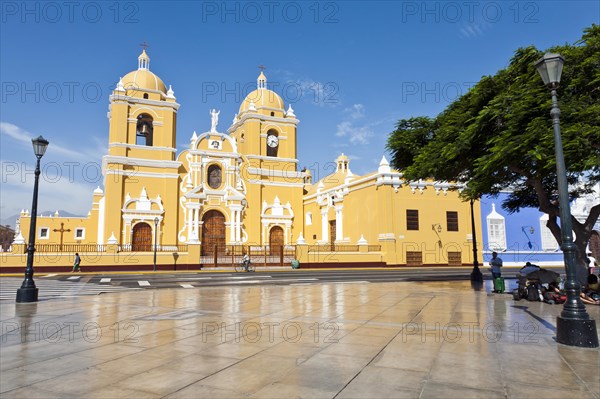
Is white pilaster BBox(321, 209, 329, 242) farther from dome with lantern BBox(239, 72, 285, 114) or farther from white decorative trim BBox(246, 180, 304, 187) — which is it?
dome with lantern BBox(239, 72, 285, 114)

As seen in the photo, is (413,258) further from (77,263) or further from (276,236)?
(77,263)

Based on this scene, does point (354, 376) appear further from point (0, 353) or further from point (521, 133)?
point (521, 133)

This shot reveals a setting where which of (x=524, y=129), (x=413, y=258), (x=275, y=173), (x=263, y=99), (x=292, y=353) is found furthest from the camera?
(x=263, y=99)

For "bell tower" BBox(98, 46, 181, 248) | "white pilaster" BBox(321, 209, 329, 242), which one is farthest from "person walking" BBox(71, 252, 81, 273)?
"white pilaster" BBox(321, 209, 329, 242)

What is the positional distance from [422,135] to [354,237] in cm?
2119

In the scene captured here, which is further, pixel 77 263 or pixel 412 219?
pixel 412 219

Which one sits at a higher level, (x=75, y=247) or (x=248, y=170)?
(x=248, y=170)

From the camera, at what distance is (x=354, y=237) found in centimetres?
3653

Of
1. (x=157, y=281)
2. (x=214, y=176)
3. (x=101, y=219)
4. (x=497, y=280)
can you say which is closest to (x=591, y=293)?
(x=497, y=280)

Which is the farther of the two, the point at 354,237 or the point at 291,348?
the point at 354,237

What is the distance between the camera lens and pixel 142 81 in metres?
38.3

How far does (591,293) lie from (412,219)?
76.7 ft

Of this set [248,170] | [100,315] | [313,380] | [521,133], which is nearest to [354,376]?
[313,380]

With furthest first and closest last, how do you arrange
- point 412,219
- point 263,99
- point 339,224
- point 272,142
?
point 263,99 < point 272,142 < point 339,224 < point 412,219
